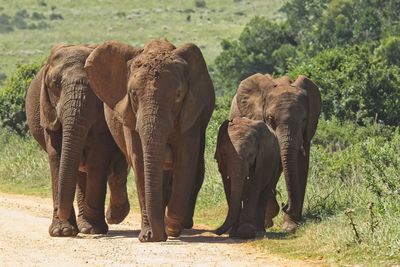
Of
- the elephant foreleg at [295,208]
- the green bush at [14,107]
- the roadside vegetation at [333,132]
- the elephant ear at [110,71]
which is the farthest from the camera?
the green bush at [14,107]

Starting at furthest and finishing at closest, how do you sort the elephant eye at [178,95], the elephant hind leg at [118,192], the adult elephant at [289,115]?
1. the elephant hind leg at [118,192]
2. the adult elephant at [289,115]
3. the elephant eye at [178,95]

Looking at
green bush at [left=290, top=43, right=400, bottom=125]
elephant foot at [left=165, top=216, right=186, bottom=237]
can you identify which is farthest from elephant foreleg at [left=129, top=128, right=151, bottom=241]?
green bush at [left=290, top=43, right=400, bottom=125]

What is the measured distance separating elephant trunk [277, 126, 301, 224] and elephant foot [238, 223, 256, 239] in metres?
1.32

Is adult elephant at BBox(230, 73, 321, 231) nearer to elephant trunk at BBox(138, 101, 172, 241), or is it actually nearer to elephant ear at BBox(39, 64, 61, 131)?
elephant trunk at BBox(138, 101, 172, 241)

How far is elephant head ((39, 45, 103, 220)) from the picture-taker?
14.6 meters

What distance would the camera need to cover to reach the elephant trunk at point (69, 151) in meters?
14.6

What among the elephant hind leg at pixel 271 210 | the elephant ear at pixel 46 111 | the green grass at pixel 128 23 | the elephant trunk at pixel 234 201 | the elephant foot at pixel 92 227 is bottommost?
the green grass at pixel 128 23

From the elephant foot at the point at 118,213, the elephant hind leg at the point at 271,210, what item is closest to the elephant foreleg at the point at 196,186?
the elephant hind leg at the point at 271,210

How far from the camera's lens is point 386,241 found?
11.4 metres

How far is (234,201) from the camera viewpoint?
1419 centimetres

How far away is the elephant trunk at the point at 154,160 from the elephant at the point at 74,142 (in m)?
1.52

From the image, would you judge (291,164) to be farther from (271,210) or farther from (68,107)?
(68,107)

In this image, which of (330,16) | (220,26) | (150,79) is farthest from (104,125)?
(220,26)

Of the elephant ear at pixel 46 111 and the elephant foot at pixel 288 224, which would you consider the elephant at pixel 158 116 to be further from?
the elephant foot at pixel 288 224
